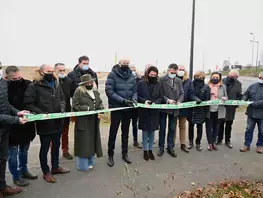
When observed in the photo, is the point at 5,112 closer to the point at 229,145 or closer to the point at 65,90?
the point at 65,90

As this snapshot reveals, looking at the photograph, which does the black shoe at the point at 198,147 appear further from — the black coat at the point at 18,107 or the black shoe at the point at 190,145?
the black coat at the point at 18,107

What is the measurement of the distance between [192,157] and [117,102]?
2.20 m

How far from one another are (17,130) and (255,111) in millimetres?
5317

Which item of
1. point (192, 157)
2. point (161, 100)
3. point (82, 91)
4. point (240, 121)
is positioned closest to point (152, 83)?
point (161, 100)

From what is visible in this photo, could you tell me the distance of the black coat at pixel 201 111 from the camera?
5938 millimetres

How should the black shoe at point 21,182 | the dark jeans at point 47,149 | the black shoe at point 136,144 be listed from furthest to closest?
the black shoe at point 136,144
the dark jeans at point 47,149
the black shoe at point 21,182

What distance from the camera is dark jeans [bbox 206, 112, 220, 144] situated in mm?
6055

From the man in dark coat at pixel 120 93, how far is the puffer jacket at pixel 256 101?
10.0 feet

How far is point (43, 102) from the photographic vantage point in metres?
4.12

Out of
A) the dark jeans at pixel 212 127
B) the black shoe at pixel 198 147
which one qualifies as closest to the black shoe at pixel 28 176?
the black shoe at pixel 198 147

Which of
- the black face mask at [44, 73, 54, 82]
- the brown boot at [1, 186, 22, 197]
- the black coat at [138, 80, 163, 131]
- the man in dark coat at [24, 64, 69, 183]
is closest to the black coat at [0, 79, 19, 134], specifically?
the man in dark coat at [24, 64, 69, 183]

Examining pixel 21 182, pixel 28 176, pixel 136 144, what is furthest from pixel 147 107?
pixel 21 182

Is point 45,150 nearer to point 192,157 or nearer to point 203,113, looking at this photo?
point 192,157

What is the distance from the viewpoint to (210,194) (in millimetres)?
3758
